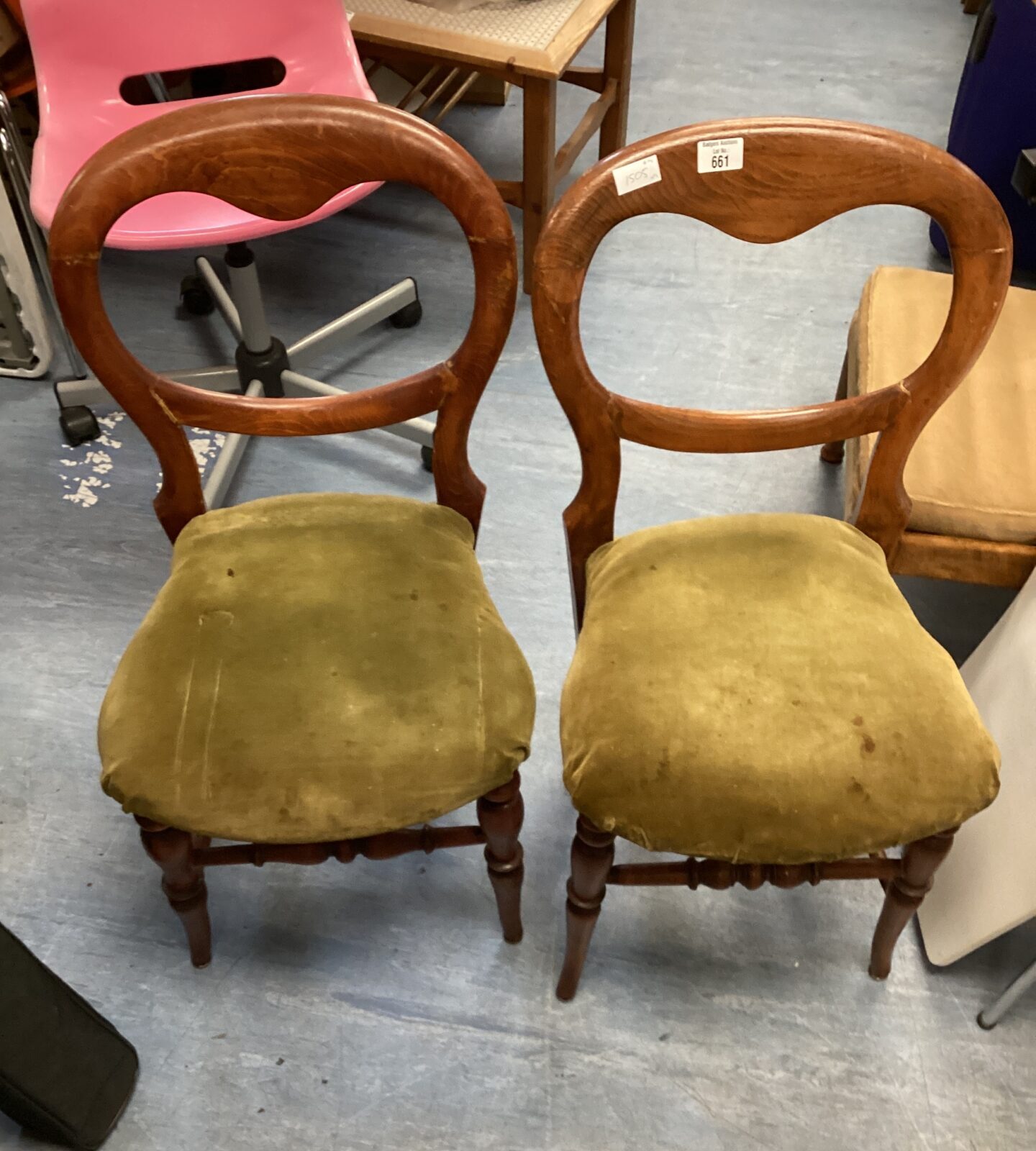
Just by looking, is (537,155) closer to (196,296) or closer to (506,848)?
(196,296)

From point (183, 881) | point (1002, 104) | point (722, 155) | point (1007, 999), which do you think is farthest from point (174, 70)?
point (1007, 999)

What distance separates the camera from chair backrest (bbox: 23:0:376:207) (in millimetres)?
1540

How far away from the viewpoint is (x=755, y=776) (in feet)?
2.96

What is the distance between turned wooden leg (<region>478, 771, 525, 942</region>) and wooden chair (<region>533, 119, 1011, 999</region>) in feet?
0.24

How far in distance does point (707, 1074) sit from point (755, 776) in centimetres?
45

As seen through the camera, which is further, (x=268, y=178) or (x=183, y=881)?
(x=183, y=881)

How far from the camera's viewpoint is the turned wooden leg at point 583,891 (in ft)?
3.31

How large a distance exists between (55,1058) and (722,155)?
1.09 metres

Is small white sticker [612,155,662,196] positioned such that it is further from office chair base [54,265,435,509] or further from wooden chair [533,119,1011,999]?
office chair base [54,265,435,509]

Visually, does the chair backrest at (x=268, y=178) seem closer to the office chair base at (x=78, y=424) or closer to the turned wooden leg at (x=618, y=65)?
the office chair base at (x=78, y=424)

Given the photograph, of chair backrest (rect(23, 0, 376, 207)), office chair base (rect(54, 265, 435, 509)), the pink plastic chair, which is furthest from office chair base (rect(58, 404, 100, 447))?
chair backrest (rect(23, 0, 376, 207))

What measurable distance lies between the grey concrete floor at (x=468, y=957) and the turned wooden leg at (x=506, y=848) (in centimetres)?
6

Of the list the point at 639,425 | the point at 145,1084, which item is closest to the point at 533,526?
the point at 639,425

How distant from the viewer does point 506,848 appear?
1082 mm
